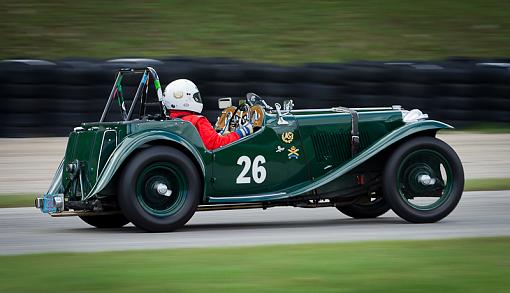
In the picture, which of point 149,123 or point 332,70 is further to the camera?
point 332,70

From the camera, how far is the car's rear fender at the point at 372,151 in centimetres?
962

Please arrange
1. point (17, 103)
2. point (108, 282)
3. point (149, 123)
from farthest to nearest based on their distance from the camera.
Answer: point (17, 103) → point (149, 123) → point (108, 282)

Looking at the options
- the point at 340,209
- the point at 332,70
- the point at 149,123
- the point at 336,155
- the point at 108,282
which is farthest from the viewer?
the point at 332,70

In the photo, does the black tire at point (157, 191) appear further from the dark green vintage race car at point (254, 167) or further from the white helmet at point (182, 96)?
the white helmet at point (182, 96)

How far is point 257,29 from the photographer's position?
73.8 feet

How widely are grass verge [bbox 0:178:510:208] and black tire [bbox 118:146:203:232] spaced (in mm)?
3114

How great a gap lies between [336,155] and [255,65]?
7473mm

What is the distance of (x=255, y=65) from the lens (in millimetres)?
17188

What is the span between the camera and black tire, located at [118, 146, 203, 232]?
9.00 metres

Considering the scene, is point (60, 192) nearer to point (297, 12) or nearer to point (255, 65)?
point (255, 65)

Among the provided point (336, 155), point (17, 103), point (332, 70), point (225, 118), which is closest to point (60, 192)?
point (225, 118)

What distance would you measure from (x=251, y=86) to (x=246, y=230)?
24.7 feet

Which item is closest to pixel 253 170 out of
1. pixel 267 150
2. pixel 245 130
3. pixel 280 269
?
pixel 267 150

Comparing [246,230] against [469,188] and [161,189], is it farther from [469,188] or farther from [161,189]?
[469,188]
